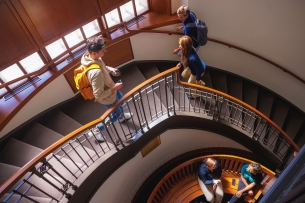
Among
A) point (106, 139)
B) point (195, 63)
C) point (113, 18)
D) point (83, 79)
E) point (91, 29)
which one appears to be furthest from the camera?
point (113, 18)

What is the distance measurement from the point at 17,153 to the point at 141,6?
4134 mm

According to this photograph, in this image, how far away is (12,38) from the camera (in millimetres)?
3545

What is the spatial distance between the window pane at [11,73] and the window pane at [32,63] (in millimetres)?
126

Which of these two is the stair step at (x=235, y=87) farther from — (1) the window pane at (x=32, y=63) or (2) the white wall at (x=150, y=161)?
(1) the window pane at (x=32, y=63)

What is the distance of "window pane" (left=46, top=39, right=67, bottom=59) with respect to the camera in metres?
4.46

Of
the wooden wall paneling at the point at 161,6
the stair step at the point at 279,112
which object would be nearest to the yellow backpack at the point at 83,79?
the wooden wall paneling at the point at 161,6

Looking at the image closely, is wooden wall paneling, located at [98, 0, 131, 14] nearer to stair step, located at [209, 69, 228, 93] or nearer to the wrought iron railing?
the wrought iron railing

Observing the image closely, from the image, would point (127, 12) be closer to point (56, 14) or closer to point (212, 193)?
point (56, 14)

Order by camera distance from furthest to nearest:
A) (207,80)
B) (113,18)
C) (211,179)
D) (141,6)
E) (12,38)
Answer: (207,80)
(141,6)
(211,179)
(113,18)
(12,38)

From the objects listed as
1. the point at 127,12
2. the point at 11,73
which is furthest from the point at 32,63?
the point at 127,12

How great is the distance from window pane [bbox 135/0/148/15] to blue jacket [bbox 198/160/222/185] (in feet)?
12.8

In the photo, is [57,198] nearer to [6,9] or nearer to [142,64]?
[6,9]

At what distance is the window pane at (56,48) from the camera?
4.46 meters

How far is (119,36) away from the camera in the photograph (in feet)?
16.4
